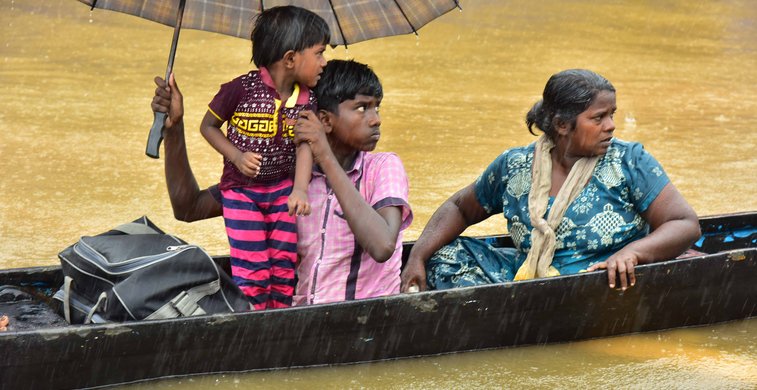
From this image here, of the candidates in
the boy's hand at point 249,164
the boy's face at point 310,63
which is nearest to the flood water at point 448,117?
the boy's hand at point 249,164

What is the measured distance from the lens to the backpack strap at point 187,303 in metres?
4.33

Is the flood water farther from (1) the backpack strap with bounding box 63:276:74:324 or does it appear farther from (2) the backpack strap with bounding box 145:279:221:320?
(1) the backpack strap with bounding box 63:276:74:324

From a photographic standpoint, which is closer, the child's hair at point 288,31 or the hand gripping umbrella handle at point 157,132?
the hand gripping umbrella handle at point 157,132

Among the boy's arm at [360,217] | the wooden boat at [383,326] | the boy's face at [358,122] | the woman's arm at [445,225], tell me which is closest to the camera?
the wooden boat at [383,326]

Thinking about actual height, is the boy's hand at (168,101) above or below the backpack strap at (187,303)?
above

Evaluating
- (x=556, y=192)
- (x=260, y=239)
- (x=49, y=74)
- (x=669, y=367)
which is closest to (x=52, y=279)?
(x=260, y=239)

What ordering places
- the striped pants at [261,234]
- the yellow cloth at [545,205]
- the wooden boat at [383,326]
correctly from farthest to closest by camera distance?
the yellow cloth at [545,205] → the striped pants at [261,234] → the wooden boat at [383,326]

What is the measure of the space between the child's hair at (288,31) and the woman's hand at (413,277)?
3.66 ft

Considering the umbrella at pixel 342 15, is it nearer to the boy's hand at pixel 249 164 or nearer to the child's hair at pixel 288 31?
the child's hair at pixel 288 31

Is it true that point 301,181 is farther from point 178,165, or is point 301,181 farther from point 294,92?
point 178,165

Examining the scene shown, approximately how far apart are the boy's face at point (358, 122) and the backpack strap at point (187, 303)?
74 cm

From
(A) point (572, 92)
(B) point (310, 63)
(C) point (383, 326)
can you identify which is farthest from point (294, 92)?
(A) point (572, 92)

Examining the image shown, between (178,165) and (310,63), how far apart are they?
0.68 meters

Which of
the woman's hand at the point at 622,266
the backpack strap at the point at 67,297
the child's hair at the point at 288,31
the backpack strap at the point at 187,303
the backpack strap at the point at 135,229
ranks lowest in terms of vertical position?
the backpack strap at the point at 67,297
